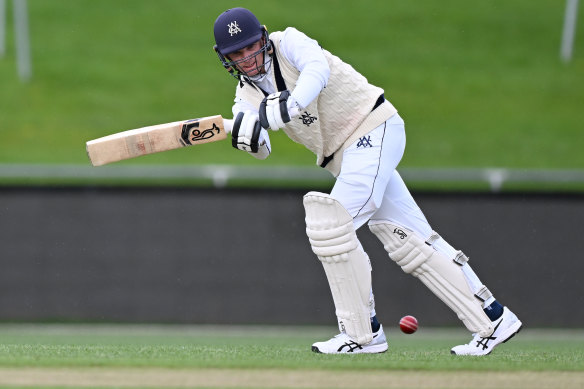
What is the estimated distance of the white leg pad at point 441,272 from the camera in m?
5.26

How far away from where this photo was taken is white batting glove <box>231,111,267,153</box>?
5.02 metres

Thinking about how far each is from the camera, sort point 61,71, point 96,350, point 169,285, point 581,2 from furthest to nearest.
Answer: point 581,2 → point 61,71 → point 169,285 → point 96,350

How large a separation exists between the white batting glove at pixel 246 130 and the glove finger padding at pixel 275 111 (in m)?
0.14

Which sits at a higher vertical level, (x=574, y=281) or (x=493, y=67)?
(x=493, y=67)

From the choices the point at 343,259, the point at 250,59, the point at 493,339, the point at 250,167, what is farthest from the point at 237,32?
the point at 250,167

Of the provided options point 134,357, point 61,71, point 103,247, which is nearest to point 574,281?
point 103,247

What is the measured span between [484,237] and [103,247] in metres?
3.18

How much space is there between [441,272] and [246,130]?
3.88 feet

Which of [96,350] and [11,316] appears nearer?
[96,350]

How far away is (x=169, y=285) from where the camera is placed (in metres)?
9.04

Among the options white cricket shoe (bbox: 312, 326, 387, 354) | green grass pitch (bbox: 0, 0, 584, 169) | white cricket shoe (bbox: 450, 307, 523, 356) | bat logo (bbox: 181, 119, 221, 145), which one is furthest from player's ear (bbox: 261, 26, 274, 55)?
green grass pitch (bbox: 0, 0, 584, 169)

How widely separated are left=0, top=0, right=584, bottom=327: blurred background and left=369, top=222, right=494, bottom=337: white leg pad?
358 centimetres

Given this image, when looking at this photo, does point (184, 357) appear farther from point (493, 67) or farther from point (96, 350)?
point (493, 67)

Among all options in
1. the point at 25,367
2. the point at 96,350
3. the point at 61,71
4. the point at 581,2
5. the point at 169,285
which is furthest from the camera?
the point at 581,2
